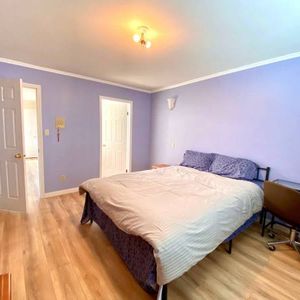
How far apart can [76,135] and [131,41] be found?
89.5 inches

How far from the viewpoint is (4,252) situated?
1.91 m

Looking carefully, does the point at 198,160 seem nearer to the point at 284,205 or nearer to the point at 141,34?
the point at 284,205

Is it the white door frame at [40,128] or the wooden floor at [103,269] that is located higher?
the white door frame at [40,128]

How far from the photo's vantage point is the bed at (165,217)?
1283 millimetres

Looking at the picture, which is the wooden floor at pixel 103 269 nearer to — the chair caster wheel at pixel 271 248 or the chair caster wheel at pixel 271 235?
the chair caster wheel at pixel 271 248

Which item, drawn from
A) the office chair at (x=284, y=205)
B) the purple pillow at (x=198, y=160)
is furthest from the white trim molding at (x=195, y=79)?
the office chair at (x=284, y=205)

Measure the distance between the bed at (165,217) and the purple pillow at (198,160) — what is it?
0.71 m

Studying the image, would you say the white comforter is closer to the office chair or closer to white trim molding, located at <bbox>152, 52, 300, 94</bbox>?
the office chair

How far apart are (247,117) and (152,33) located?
1.99 meters

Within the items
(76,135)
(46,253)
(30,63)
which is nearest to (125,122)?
(76,135)

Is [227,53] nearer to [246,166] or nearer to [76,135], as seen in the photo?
[246,166]

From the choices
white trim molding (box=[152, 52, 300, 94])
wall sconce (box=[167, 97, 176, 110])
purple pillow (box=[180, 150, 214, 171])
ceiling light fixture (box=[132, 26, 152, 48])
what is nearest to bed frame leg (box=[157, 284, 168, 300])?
purple pillow (box=[180, 150, 214, 171])

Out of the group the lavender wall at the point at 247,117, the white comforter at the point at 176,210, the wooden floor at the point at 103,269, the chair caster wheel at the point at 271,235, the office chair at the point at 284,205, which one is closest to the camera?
the white comforter at the point at 176,210

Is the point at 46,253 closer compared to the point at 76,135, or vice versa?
the point at 46,253
